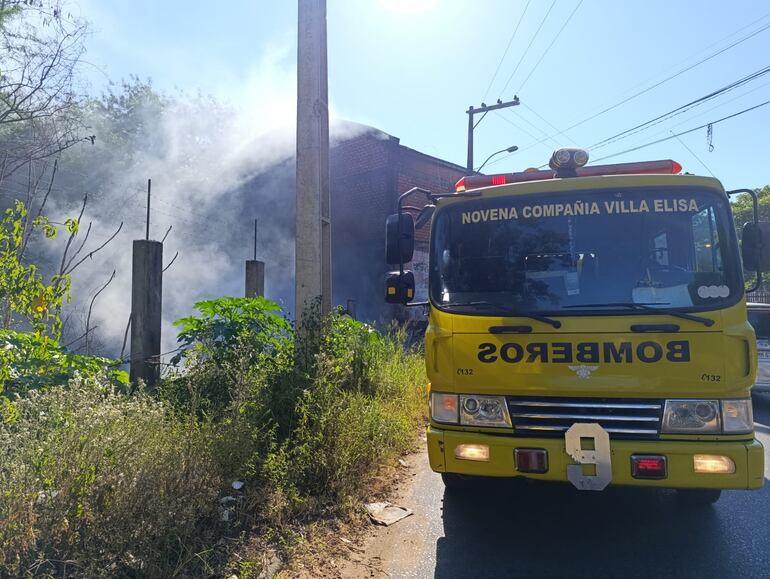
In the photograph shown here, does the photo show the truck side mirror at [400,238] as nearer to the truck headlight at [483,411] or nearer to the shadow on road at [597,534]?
the truck headlight at [483,411]

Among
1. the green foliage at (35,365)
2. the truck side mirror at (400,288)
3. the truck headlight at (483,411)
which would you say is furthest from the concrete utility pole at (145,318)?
the truck headlight at (483,411)

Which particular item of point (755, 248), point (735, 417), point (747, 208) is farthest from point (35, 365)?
point (747, 208)

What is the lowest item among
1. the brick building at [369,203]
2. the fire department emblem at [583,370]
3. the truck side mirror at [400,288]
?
the fire department emblem at [583,370]

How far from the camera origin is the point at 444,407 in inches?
122

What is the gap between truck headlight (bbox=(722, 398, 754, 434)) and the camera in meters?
2.70

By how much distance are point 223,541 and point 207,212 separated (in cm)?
1378

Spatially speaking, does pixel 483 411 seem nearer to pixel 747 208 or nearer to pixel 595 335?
pixel 595 335

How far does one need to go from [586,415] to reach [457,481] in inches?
53.6

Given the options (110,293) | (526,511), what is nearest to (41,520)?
(526,511)

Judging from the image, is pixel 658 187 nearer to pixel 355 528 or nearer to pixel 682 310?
pixel 682 310

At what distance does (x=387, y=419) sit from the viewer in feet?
16.2

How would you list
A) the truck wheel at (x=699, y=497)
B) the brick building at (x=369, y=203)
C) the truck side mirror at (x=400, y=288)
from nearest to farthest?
the truck wheel at (x=699, y=497), the truck side mirror at (x=400, y=288), the brick building at (x=369, y=203)

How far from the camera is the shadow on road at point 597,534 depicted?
292 cm

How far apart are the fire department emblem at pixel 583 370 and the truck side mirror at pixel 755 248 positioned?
1491 millimetres
